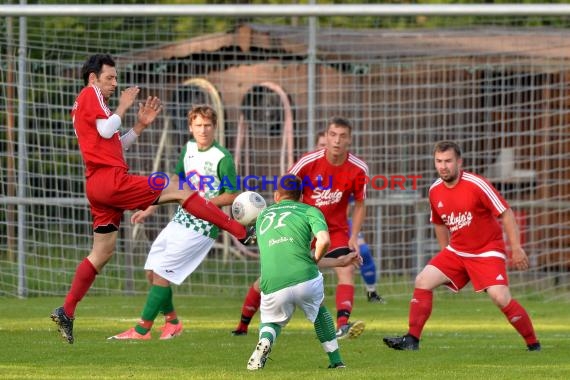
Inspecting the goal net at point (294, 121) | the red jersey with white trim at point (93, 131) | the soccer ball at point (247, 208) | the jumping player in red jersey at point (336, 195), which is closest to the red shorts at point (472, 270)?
the jumping player in red jersey at point (336, 195)

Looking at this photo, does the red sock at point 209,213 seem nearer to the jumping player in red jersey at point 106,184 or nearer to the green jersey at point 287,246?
the jumping player in red jersey at point 106,184

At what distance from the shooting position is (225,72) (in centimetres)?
1591

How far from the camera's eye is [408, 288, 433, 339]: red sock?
926cm

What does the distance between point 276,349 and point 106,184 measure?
174 cm

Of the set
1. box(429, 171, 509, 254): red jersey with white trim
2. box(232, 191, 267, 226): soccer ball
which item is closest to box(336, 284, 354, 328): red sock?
box(429, 171, 509, 254): red jersey with white trim

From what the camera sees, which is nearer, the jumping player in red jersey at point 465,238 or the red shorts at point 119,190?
the red shorts at point 119,190

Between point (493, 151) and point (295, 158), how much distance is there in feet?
8.20

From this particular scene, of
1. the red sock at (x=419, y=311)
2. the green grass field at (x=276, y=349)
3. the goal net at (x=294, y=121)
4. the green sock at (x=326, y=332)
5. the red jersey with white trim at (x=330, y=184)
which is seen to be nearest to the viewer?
the green grass field at (x=276, y=349)

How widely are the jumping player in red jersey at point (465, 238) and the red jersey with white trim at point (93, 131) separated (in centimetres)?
248

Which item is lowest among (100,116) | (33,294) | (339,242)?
(33,294)

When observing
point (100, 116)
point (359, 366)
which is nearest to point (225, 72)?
point (100, 116)

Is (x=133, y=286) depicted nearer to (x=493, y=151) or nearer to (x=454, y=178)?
(x=493, y=151)

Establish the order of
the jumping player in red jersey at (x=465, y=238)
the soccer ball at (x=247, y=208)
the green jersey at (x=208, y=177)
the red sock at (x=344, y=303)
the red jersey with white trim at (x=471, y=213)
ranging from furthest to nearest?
the red sock at (x=344, y=303) → the green jersey at (x=208, y=177) → the red jersey with white trim at (x=471, y=213) → the jumping player in red jersey at (x=465, y=238) → the soccer ball at (x=247, y=208)

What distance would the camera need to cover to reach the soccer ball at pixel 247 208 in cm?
913
